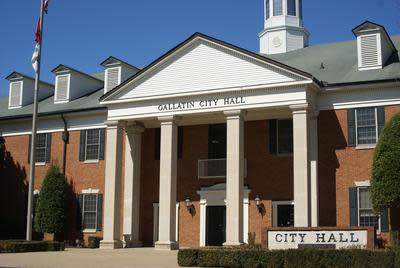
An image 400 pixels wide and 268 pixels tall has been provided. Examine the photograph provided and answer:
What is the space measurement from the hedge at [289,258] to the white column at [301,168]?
6.64 meters

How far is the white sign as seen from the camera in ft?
68.9

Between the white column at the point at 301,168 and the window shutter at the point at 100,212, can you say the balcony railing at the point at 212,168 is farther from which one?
the window shutter at the point at 100,212

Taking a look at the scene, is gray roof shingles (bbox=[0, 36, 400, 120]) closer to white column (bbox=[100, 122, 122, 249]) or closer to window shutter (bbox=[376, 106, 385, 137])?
window shutter (bbox=[376, 106, 385, 137])

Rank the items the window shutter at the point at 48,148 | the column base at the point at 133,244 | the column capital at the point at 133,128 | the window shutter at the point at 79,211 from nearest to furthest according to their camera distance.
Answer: the column base at the point at 133,244 → the column capital at the point at 133,128 → the window shutter at the point at 79,211 → the window shutter at the point at 48,148

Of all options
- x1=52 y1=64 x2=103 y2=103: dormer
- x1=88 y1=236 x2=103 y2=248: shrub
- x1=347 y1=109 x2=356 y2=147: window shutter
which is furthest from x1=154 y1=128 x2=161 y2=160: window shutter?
x1=347 y1=109 x2=356 y2=147: window shutter

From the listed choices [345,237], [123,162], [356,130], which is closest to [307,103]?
[356,130]

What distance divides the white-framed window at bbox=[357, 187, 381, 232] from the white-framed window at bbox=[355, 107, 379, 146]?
222cm

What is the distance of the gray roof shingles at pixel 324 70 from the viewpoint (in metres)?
28.0

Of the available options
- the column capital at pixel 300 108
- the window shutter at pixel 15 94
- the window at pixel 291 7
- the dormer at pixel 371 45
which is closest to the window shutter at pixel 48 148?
the window shutter at pixel 15 94

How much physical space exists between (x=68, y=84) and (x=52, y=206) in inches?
320

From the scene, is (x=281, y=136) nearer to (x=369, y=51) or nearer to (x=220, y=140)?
(x=220, y=140)

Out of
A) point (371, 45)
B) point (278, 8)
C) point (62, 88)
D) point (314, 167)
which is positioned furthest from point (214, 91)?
point (62, 88)

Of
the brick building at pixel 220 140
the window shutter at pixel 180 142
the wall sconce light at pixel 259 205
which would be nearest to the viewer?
the brick building at pixel 220 140

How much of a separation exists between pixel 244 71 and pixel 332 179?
6.60 m
